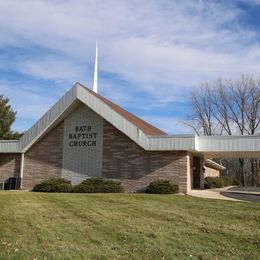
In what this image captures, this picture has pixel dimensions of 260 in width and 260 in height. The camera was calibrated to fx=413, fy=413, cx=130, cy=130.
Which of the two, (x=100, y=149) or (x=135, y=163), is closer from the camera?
(x=135, y=163)

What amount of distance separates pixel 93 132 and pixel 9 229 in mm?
16824

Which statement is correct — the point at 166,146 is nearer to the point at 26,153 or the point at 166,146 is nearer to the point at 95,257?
the point at 26,153

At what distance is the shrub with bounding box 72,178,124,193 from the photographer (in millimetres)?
23281

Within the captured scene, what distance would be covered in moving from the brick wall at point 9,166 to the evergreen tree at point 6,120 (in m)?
13.9

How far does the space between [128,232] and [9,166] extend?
20.6 m

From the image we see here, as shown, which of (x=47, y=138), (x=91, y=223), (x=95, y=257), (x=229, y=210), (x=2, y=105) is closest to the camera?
(x=95, y=257)

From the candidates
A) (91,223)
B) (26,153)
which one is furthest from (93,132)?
(91,223)

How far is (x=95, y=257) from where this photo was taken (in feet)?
23.6

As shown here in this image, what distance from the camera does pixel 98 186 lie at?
923 inches

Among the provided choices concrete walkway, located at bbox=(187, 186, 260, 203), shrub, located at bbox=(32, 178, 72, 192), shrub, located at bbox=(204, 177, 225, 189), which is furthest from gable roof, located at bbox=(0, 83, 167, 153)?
shrub, located at bbox=(204, 177, 225, 189)

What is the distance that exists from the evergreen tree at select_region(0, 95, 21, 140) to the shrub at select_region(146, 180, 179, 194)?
76.6 ft

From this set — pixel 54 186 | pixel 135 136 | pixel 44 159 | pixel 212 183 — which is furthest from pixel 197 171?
pixel 44 159

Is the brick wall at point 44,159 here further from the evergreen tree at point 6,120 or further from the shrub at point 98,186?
the evergreen tree at point 6,120

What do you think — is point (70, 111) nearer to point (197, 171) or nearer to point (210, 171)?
point (197, 171)
